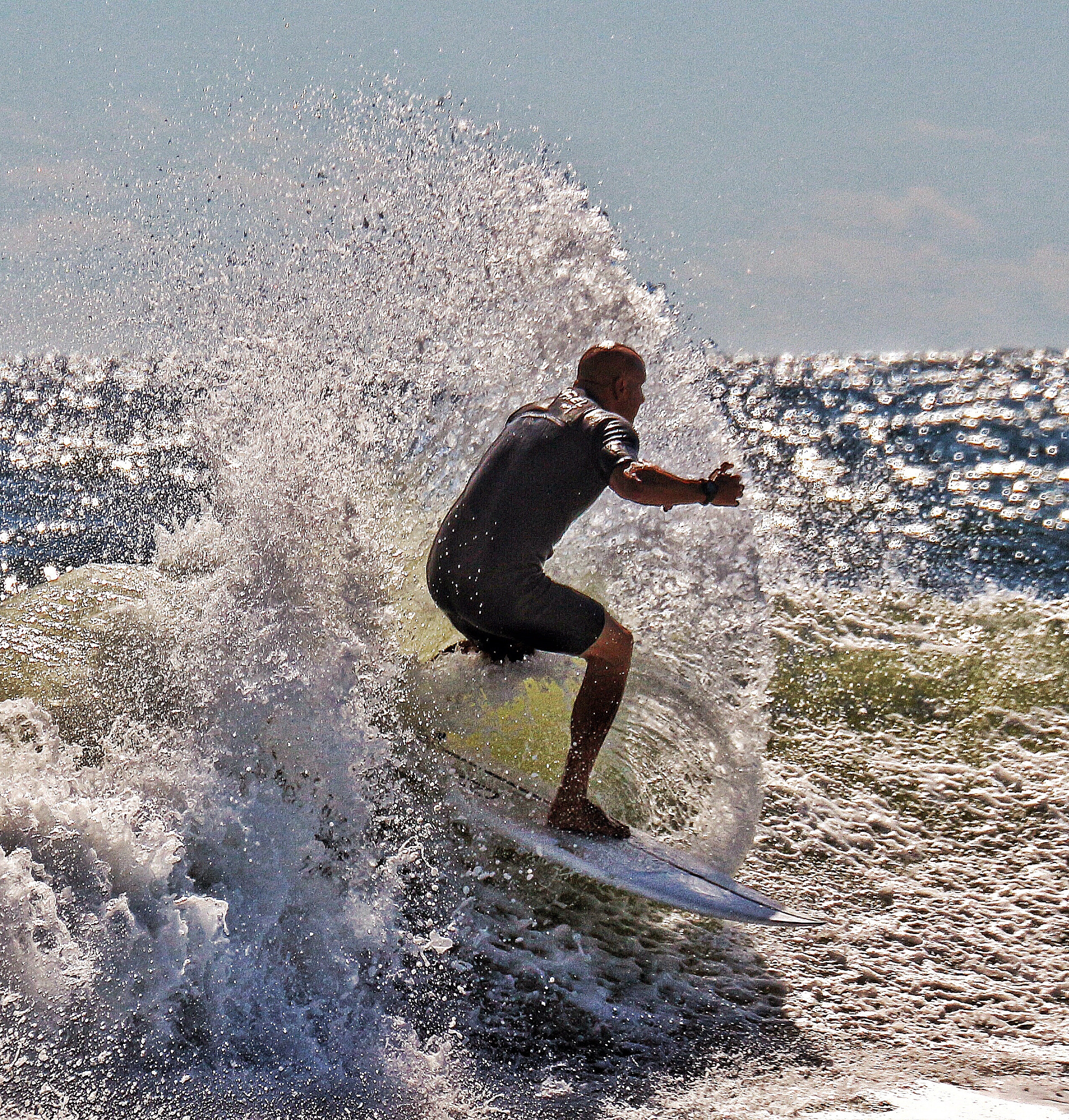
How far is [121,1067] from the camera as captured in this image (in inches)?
144

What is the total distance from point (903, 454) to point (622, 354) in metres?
19.9

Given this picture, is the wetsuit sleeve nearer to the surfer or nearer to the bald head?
the surfer

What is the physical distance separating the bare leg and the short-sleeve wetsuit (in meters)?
0.09

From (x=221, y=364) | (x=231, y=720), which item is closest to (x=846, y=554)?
(x=221, y=364)

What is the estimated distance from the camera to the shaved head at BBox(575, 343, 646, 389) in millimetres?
4750

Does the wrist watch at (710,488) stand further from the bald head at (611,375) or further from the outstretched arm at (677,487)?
the bald head at (611,375)

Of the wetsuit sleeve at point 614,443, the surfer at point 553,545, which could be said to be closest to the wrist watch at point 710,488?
the wetsuit sleeve at point 614,443

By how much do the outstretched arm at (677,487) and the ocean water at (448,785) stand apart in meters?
1.59

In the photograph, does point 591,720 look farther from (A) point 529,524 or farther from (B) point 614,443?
(B) point 614,443

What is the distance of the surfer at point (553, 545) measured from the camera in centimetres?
457

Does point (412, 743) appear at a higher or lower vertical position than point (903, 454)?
lower

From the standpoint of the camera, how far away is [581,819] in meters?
4.86

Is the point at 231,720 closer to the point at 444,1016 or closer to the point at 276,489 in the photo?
the point at 276,489

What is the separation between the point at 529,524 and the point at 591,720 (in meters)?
0.99
